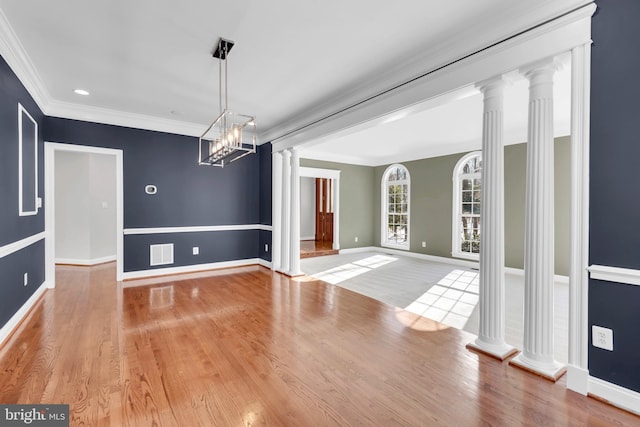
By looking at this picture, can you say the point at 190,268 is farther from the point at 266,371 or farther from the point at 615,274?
the point at 615,274

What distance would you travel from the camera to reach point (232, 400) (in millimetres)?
1954

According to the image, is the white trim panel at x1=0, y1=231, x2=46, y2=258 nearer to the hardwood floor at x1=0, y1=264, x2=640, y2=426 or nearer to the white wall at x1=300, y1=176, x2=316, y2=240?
the hardwood floor at x1=0, y1=264, x2=640, y2=426

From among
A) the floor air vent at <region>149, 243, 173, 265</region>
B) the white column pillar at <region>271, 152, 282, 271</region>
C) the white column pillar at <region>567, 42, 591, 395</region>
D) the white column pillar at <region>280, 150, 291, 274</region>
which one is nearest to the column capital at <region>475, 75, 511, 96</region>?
the white column pillar at <region>567, 42, 591, 395</region>

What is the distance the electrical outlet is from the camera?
1915mm

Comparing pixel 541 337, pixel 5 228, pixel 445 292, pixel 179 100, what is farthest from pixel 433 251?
pixel 5 228

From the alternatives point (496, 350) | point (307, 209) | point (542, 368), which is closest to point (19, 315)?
point (496, 350)

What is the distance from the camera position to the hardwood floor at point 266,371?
5.98ft

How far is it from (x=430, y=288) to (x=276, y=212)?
10.1 feet

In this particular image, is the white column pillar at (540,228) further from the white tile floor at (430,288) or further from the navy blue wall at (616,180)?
the white tile floor at (430,288)

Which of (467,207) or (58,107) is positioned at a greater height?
(58,107)

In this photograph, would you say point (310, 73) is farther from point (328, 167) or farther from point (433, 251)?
point (433, 251)

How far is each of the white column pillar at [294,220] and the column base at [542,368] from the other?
367cm

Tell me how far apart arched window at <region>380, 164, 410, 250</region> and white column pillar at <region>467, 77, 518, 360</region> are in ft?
17.9

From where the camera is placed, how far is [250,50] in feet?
9.52
